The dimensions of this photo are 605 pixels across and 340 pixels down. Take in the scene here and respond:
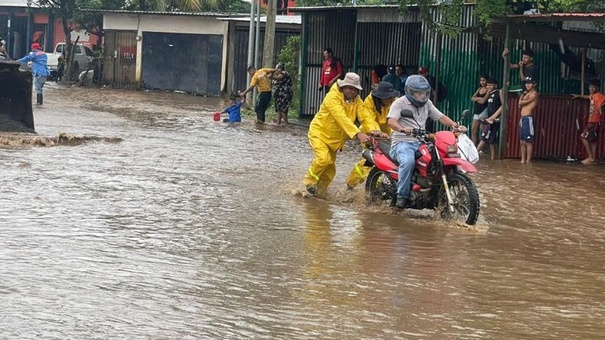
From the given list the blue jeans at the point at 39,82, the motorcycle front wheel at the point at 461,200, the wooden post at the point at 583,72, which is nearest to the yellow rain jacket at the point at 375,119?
the motorcycle front wheel at the point at 461,200

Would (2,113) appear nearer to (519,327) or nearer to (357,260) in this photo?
(357,260)

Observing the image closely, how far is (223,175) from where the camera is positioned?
13758 millimetres

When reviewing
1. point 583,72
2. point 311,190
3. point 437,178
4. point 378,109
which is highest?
point 583,72

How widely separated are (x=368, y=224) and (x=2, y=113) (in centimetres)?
877

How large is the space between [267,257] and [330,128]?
13.3ft

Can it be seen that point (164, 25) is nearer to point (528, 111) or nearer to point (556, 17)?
point (528, 111)

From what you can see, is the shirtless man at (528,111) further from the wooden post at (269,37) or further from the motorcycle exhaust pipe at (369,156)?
the wooden post at (269,37)

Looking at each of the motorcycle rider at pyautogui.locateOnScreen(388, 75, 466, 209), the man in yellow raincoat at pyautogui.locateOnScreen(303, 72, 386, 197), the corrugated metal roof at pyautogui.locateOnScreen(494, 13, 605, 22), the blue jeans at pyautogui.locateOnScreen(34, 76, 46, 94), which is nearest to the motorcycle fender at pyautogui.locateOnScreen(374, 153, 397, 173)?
the motorcycle rider at pyautogui.locateOnScreen(388, 75, 466, 209)

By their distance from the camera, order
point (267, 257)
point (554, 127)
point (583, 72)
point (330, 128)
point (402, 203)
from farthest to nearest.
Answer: point (554, 127), point (583, 72), point (330, 128), point (402, 203), point (267, 257)

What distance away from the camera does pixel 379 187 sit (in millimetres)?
11453

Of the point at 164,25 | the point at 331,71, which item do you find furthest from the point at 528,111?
the point at 164,25

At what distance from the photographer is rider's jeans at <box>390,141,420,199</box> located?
420 inches

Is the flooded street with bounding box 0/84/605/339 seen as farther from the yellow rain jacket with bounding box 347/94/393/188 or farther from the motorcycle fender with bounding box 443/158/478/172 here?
the motorcycle fender with bounding box 443/158/478/172

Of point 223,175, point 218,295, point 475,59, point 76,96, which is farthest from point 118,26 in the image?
point 218,295
